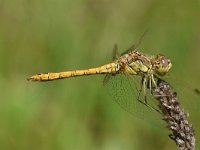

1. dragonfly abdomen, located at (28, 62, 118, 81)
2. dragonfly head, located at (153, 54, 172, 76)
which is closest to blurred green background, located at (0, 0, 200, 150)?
dragonfly abdomen, located at (28, 62, 118, 81)

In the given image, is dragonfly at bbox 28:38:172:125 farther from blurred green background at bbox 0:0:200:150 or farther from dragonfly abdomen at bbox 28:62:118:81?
blurred green background at bbox 0:0:200:150

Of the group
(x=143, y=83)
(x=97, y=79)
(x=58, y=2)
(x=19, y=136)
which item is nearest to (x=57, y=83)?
(x=97, y=79)

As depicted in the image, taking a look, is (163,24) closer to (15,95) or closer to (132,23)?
(132,23)

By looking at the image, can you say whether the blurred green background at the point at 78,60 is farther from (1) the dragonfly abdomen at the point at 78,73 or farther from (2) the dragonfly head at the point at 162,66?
(2) the dragonfly head at the point at 162,66

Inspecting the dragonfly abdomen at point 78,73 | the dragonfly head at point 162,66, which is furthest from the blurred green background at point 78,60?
the dragonfly head at point 162,66

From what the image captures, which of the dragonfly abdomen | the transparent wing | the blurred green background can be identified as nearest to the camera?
the transparent wing
